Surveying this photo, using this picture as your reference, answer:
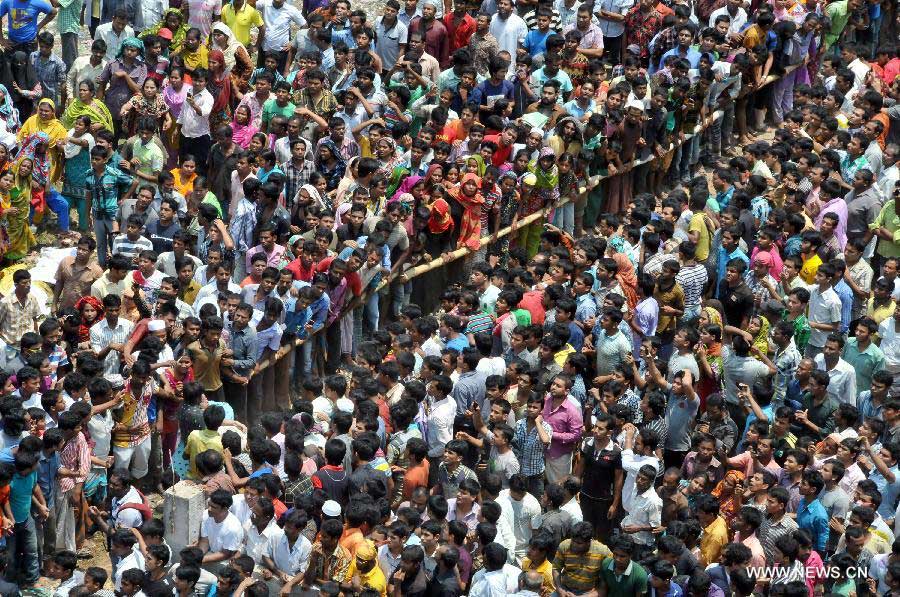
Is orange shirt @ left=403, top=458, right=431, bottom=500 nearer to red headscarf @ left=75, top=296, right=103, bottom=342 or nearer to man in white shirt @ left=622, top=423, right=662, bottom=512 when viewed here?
man in white shirt @ left=622, top=423, right=662, bottom=512

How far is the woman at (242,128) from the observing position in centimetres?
1980

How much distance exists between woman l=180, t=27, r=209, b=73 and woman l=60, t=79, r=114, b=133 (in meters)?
1.45

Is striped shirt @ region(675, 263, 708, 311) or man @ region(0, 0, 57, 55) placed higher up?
man @ region(0, 0, 57, 55)

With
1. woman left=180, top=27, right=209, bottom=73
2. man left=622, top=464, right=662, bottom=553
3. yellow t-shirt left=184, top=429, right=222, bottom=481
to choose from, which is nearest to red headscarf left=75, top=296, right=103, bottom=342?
yellow t-shirt left=184, top=429, right=222, bottom=481

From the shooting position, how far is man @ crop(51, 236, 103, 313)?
56.5ft

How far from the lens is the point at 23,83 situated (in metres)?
20.7

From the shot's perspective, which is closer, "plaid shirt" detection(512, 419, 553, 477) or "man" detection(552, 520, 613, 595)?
"man" detection(552, 520, 613, 595)

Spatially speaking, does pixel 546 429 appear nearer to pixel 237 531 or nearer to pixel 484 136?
pixel 237 531

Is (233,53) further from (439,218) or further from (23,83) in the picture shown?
(439,218)

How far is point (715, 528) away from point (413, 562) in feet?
8.34

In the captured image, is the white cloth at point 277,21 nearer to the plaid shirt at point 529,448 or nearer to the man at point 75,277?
the man at point 75,277

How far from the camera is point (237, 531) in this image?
14367mm

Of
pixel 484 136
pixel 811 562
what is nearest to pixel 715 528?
pixel 811 562

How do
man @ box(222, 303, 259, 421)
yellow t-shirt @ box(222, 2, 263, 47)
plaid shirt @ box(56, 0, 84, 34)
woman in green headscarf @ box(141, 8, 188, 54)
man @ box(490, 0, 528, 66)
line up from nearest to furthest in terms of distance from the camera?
man @ box(222, 303, 259, 421) < woman in green headscarf @ box(141, 8, 188, 54) < plaid shirt @ box(56, 0, 84, 34) < yellow t-shirt @ box(222, 2, 263, 47) < man @ box(490, 0, 528, 66)
